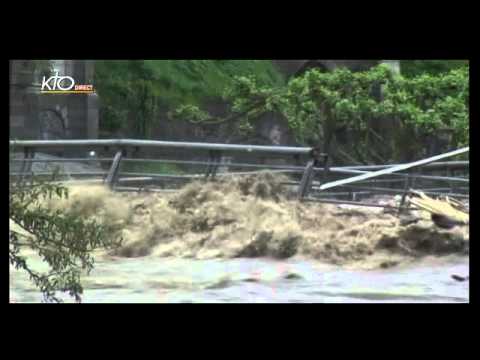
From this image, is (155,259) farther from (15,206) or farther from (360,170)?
(15,206)

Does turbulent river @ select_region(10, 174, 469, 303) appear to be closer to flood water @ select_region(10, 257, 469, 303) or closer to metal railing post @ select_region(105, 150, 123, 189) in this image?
flood water @ select_region(10, 257, 469, 303)

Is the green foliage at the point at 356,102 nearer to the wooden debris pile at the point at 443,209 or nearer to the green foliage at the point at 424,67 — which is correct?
the green foliage at the point at 424,67

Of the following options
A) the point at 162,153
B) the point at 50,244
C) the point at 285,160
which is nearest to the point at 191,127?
the point at 162,153

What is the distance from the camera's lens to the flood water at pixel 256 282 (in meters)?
6.17

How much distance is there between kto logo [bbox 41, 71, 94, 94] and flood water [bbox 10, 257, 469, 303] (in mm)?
1461

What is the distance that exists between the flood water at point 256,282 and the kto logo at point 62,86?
1461 millimetres

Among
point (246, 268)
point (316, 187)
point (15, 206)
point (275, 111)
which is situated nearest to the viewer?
point (15, 206)

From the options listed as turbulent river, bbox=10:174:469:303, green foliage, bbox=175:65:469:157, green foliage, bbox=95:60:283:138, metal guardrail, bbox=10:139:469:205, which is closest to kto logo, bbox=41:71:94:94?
green foliage, bbox=95:60:283:138

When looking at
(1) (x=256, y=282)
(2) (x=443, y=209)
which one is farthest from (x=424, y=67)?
(1) (x=256, y=282)

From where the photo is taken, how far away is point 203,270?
7.21m

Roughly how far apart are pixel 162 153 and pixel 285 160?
1.15 m

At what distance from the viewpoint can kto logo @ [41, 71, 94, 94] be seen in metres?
7.24

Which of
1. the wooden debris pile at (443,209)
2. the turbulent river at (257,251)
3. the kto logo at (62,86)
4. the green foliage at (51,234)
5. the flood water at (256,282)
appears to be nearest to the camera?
the green foliage at (51,234)

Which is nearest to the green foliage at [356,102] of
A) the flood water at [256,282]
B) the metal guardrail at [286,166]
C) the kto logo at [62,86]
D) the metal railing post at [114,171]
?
the metal guardrail at [286,166]
